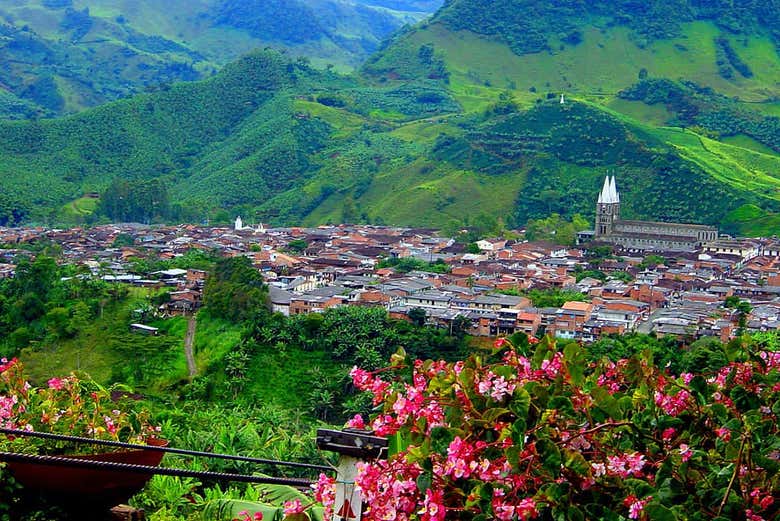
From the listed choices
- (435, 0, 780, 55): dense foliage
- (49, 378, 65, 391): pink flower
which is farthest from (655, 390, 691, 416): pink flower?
(435, 0, 780, 55): dense foliage

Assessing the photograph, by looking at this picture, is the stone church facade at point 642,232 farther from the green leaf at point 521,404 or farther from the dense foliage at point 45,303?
the green leaf at point 521,404

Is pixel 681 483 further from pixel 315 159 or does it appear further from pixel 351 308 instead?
pixel 315 159

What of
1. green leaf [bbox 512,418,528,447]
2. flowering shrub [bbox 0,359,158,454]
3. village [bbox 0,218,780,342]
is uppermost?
green leaf [bbox 512,418,528,447]

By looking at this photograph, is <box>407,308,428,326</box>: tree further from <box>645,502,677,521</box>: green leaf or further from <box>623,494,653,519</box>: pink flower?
<box>645,502,677,521</box>: green leaf

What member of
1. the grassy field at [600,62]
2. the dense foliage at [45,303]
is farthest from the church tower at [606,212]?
the grassy field at [600,62]

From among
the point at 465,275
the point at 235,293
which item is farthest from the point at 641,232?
the point at 235,293
